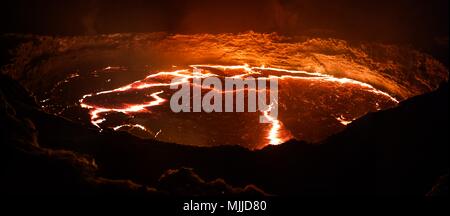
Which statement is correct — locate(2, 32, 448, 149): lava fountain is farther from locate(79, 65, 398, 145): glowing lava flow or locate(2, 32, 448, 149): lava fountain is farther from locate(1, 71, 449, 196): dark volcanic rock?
locate(1, 71, 449, 196): dark volcanic rock

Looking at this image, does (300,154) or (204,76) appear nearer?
(300,154)

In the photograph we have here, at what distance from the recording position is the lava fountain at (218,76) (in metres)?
4.12

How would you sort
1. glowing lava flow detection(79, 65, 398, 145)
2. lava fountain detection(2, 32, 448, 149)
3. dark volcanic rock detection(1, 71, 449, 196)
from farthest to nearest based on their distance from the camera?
glowing lava flow detection(79, 65, 398, 145) → lava fountain detection(2, 32, 448, 149) → dark volcanic rock detection(1, 71, 449, 196)

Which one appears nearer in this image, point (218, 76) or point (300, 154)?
point (300, 154)

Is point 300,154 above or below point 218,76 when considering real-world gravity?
below

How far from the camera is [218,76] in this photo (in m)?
5.18

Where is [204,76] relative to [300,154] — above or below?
above

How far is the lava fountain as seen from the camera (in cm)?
412

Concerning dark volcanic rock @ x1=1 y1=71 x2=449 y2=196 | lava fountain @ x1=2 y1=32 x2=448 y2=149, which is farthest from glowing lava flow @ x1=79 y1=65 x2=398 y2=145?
dark volcanic rock @ x1=1 y1=71 x2=449 y2=196

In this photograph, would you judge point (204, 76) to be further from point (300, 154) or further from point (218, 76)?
point (300, 154)

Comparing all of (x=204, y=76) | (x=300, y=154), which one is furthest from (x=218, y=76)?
(x=300, y=154)

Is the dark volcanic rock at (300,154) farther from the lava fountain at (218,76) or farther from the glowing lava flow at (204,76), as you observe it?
the glowing lava flow at (204,76)

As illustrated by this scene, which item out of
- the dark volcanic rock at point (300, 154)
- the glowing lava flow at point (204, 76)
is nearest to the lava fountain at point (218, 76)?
the glowing lava flow at point (204, 76)
